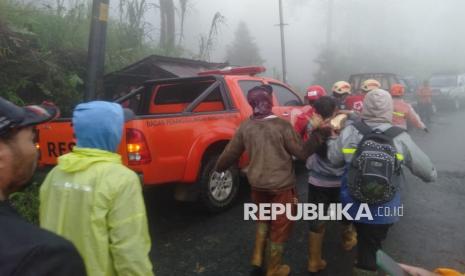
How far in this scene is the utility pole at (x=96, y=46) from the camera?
5.48m

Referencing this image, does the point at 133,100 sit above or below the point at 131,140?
above

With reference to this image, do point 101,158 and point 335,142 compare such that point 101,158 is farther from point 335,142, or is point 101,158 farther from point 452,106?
point 452,106

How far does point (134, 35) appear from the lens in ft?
38.0

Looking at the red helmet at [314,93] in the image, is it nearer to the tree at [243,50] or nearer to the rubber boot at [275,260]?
the rubber boot at [275,260]

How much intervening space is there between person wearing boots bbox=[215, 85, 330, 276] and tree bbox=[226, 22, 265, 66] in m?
23.0

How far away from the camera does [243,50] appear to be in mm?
27797

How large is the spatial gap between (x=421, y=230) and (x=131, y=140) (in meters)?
3.34

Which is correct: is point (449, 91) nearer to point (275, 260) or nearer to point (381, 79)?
point (381, 79)

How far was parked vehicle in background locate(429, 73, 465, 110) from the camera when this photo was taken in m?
17.8

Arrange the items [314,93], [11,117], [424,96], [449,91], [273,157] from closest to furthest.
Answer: [11,117]
[273,157]
[314,93]
[424,96]
[449,91]

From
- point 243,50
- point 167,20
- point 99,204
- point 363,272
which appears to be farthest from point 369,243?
point 243,50

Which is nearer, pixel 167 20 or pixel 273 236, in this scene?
pixel 273 236

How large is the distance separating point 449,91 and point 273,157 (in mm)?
16775

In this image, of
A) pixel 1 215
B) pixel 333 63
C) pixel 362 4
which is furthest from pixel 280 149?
pixel 362 4
